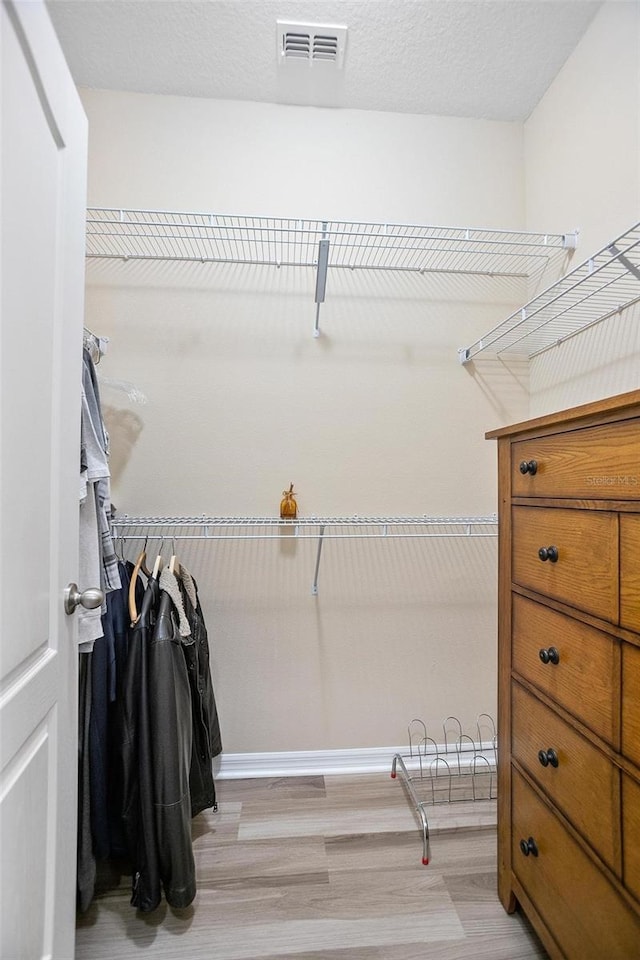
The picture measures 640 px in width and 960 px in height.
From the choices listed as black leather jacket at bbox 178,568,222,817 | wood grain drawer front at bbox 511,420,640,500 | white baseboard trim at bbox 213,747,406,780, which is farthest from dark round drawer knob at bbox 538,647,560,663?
white baseboard trim at bbox 213,747,406,780

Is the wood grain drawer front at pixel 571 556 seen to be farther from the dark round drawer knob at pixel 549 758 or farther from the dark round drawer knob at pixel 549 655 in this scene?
the dark round drawer knob at pixel 549 758

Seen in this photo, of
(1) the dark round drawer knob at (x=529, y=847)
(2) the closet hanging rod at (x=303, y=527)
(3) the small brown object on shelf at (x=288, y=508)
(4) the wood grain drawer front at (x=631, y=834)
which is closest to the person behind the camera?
(4) the wood grain drawer front at (x=631, y=834)

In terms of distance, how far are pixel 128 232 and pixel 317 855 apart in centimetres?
227

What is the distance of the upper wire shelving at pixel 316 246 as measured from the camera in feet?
5.64

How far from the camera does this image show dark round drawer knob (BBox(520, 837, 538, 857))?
104 cm

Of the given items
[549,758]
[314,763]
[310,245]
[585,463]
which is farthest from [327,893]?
[310,245]

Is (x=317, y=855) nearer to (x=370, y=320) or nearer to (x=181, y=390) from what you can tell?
(x=181, y=390)

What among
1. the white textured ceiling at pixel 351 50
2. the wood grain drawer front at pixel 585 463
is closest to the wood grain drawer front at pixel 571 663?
the wood grain drawer front at pixel 585 463

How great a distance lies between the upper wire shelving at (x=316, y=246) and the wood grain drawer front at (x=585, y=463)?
105cm

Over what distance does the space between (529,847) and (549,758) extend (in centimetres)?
28

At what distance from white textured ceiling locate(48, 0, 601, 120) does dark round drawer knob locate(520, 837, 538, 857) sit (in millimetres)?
2421

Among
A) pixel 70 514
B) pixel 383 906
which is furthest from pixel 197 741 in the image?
pixel 70 514

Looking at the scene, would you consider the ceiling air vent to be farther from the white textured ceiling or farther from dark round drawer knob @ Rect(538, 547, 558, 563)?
dark round drawer knob @ Rect(538, 547, 558, 563)

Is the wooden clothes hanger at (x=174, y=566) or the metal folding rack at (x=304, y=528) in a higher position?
the metal folding rack at (x=304, y=528)
